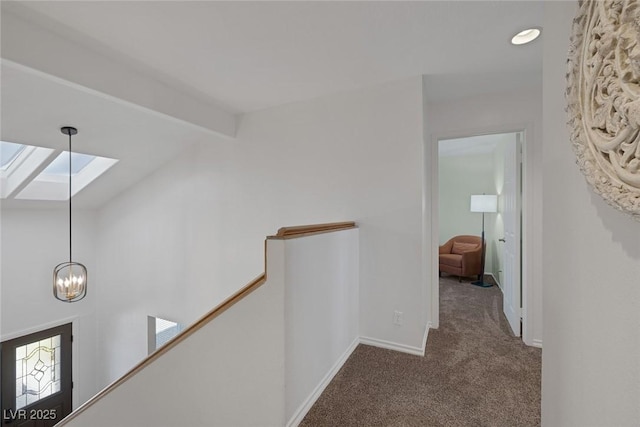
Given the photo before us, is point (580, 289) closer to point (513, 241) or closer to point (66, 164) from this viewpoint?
point (513, 241)

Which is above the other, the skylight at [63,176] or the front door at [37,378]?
the skylight at [63,176]

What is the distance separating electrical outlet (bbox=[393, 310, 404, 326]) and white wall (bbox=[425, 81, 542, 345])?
3.77 ft

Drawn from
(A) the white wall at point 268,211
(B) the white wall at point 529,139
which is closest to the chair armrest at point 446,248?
(B) the white wall at point 529,139

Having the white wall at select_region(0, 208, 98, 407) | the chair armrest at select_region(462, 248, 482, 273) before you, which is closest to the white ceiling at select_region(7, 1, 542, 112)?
the chair armrest at select_region(462, 248, 482, 273)

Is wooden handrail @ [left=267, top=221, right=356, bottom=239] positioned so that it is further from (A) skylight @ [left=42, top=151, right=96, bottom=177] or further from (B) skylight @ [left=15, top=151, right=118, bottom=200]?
(A) skylight @ [left=42, top=151, right=96, bottom=177]

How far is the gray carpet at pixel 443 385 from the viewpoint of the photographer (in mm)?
1621

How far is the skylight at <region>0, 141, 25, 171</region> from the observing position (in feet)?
10.5

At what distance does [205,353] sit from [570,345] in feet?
5.54

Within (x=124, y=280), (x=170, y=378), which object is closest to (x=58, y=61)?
(x=170, y=378)

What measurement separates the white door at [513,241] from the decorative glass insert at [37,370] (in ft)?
21.4

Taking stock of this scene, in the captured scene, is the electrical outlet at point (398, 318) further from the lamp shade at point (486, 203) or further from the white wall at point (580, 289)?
the lamp shade at point (486, 203)

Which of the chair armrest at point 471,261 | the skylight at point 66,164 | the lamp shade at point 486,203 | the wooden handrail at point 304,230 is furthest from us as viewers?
the lamp shade at point 486,203

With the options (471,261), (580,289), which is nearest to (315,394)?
(580,289)

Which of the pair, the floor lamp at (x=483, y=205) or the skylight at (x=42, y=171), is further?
the floor lamp at (x=483, y=205)
